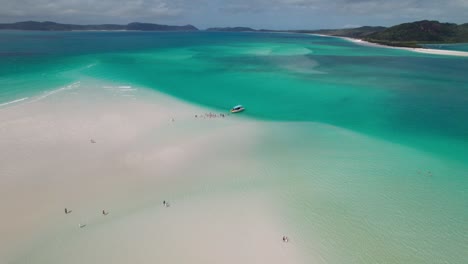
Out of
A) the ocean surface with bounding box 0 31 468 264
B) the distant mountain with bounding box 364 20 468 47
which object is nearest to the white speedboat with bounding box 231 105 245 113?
the ocean surface with bounding box 0 31 468 264

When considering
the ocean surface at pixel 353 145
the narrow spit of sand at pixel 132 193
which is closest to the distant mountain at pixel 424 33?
the ocean surface at pixel 353 145

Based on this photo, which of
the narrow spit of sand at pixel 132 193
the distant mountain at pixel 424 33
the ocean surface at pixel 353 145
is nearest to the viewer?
the narrow spit of sand at pixel 132 193

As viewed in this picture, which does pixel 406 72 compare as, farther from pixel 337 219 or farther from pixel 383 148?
pixel 337 219

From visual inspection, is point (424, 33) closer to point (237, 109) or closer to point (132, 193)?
point (237, 109)

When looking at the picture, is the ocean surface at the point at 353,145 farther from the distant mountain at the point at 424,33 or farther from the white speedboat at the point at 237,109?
the distant mountain at the point at 424,33

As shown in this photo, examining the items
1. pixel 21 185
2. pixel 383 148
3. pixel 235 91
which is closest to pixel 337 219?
pixel 383 148

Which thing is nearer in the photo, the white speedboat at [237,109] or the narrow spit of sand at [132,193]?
the narrow spit of sand at [132,193]
